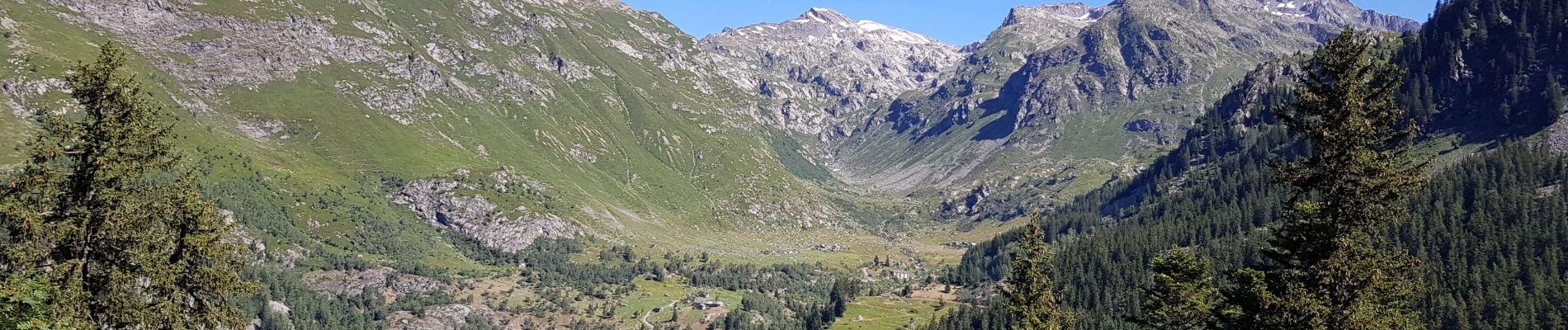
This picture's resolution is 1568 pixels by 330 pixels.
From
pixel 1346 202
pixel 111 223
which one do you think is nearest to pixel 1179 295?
pixel 1346 202

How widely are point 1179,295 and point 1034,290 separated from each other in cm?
1268

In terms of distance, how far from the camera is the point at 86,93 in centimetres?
2683

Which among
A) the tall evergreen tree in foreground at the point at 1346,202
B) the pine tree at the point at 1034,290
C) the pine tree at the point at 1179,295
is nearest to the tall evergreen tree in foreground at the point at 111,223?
the pine tree at the point at 1034,290

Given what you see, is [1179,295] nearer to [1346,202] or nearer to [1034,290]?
[1034,290]

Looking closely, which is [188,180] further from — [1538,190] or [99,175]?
[1538,190]

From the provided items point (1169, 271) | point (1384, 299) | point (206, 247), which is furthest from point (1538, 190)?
point (206, 247)

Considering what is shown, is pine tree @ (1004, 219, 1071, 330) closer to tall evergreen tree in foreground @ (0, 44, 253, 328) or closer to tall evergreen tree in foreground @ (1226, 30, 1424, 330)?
tall evergreen tree in foreground @ (1226, 30, 1424, 330)

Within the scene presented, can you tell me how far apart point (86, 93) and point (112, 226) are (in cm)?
440

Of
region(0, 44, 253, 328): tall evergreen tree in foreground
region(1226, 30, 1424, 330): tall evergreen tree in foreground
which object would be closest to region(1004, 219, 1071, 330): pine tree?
region(1226, 30, 1424, 330): tall evergreen tree in foreground

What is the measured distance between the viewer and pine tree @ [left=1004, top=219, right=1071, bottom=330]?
141 feet

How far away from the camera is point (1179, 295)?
50.0m

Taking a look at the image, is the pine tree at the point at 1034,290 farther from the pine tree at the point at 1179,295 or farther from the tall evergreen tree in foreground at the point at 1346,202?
the tall evergreen tree in foreground at the point at 1346,202

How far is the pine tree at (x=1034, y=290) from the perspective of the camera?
4288 centimetres

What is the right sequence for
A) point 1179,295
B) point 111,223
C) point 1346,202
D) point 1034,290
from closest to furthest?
1. point 111,223
2. point 1346,202
3. point 1034,290
4. point 1179,295
